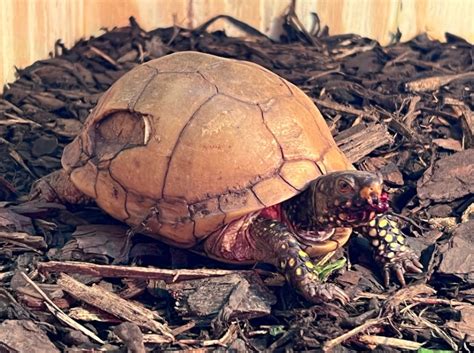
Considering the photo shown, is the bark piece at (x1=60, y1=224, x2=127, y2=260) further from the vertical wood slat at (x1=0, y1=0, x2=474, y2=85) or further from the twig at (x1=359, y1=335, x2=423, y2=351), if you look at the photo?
the vertical wood slat at (x1=0, y1=0, x2=474, y2=85)

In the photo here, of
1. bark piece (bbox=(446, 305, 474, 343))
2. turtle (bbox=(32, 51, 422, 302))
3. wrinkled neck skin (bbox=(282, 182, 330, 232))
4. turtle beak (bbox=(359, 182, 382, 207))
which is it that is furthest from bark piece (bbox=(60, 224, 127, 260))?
bark piece (bbox=(446, 305, 474, 343))

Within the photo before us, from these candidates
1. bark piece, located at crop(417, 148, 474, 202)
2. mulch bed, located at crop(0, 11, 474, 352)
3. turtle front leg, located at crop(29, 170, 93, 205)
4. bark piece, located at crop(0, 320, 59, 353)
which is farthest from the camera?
bark piece, located at crop(417, 148, 474, 202)

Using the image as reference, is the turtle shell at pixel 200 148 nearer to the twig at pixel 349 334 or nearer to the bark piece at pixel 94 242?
the bark piece at pixel 94 242

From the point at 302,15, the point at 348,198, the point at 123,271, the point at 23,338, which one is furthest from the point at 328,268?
the point at 302,15

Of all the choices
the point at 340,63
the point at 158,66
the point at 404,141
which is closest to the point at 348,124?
the point at 404,141

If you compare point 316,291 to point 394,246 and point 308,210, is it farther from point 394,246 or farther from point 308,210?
point 394,246

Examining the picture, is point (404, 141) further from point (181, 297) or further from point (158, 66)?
point (181, 297)

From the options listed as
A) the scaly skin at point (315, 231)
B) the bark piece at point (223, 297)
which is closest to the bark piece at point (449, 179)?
the scaly skin at point (315, 231)
